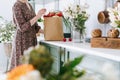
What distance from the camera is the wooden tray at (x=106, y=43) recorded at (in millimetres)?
2175

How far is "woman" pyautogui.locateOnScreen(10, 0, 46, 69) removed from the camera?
293cm

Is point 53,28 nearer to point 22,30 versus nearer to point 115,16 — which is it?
point 22,30

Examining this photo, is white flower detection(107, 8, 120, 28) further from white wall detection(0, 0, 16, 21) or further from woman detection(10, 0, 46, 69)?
white wall detection(0, 0, 16, 21)

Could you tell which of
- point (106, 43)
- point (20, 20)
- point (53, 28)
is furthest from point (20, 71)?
point (53, 28)

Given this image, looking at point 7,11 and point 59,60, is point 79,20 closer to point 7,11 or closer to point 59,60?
point 59,60

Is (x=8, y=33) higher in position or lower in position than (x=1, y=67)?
higher

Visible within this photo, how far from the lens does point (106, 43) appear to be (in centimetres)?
223

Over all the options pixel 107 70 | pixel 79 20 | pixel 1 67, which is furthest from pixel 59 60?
pixel 1 67

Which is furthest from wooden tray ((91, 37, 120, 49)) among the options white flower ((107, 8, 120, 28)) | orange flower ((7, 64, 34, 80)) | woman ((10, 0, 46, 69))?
orange flower ((7, 64, 34, 80))

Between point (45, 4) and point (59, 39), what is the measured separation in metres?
1.85

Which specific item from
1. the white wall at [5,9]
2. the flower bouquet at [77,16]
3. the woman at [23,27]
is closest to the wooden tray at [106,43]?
the flower bouquet at [77,16]

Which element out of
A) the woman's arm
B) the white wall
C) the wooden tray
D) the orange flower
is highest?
the white wall

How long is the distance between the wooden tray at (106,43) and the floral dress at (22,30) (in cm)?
92

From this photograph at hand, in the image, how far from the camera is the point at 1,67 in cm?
552
